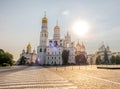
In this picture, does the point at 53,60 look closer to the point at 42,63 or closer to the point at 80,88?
the point at 42,63

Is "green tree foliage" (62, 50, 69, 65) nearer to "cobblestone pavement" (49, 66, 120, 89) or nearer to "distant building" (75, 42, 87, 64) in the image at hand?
"distant building" (75, 42, 87, 64)

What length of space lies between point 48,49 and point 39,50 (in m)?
6.24

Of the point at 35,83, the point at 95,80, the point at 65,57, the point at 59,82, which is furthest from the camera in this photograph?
the point at 65,57

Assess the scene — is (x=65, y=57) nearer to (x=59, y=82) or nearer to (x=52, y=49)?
(x=52, y=49)

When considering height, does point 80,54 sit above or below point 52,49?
below

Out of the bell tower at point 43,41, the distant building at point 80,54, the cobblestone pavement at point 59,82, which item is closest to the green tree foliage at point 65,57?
the distant building at point 80,54

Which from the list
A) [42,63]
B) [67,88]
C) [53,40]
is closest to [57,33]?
[53,40]

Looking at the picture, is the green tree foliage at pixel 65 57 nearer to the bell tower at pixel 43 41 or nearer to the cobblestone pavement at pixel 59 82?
the bell tower at pixel 43 41

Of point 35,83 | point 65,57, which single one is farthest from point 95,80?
point 65,57

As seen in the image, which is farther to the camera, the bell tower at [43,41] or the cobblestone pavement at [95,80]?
the bell tower at [43,41]

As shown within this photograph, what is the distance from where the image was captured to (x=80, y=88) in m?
10.1

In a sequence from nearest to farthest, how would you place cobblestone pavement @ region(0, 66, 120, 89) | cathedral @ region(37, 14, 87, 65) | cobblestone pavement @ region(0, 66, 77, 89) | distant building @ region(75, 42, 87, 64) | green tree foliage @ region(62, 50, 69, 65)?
cobblestone pavement @ region(0, 66, 77, 89) → cobblestone pavement @ region(0, 66, 120, 89) → green tree foliage @ region(62, 50, 69, 65) → cathedral @ region(37, 14, 87, 65) → distant building @ region(75, 42, 87, 64)

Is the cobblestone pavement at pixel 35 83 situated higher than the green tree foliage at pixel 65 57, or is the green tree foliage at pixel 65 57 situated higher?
the green tree foliage at pixel 65 57

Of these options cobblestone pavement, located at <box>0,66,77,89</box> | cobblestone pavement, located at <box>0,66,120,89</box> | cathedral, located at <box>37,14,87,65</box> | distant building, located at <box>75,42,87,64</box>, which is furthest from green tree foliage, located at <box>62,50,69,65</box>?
cobblestone pavement, located at <box>0,66,77,89</box>
